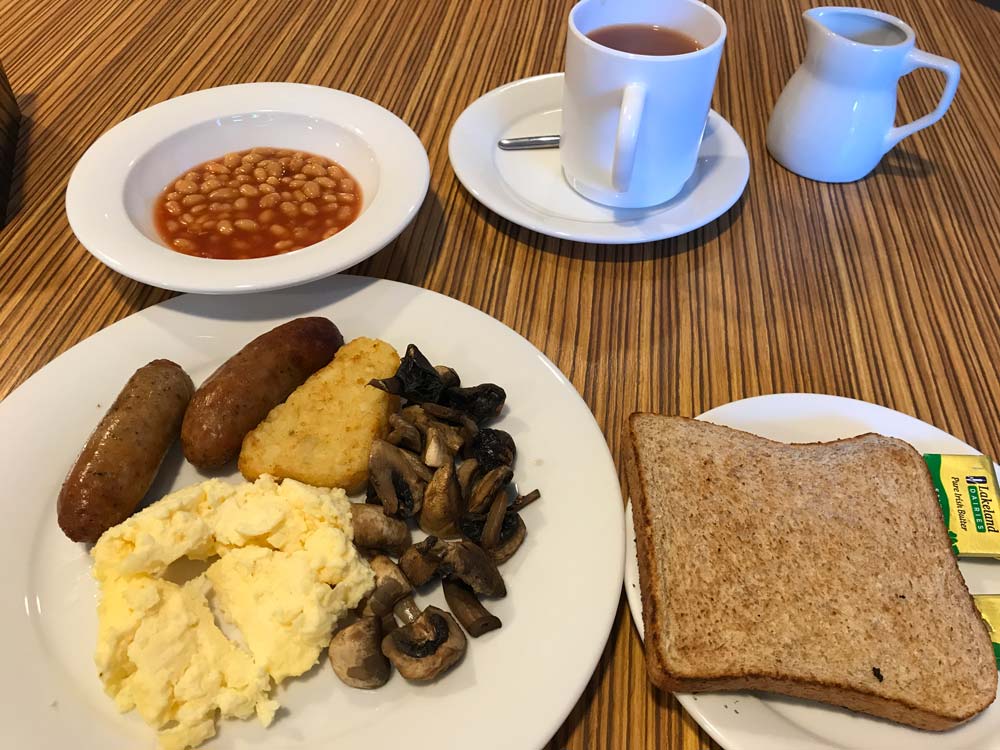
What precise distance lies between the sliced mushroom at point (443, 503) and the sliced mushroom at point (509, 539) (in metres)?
0.09

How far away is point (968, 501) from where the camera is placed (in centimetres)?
137

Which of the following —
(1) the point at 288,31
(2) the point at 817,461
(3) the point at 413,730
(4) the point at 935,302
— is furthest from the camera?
(1) the point at 288,31

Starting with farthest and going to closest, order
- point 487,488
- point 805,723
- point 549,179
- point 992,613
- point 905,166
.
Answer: point 905,166
point 549,179
point 487,488
point 992,613
point 805,723

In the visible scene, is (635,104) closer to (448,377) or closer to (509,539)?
(448,377)

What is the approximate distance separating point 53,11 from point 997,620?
3.91 metres

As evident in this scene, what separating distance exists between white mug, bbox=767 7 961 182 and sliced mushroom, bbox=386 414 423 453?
65.0 inches

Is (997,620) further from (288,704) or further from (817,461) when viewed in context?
(288,704)

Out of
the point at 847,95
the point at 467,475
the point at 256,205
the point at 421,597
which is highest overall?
the point at 847,95

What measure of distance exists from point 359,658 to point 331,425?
511 millimetres

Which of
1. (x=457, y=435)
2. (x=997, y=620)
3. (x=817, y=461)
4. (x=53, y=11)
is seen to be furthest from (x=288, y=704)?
(x=53, y=11)

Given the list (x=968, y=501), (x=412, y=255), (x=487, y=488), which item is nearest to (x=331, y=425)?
(x=487, y=488)

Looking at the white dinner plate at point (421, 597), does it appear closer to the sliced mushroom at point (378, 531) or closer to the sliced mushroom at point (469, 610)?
the sliced mushroom at point (469, 610)

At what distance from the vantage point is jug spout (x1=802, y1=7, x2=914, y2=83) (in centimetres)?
192

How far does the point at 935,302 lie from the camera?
194cm
